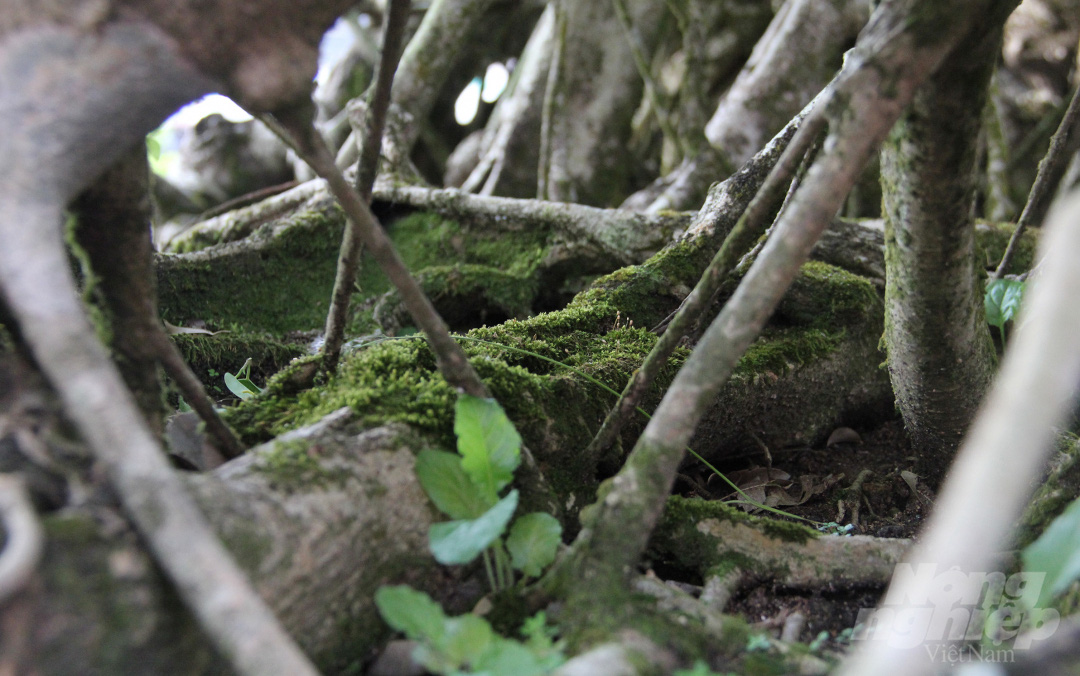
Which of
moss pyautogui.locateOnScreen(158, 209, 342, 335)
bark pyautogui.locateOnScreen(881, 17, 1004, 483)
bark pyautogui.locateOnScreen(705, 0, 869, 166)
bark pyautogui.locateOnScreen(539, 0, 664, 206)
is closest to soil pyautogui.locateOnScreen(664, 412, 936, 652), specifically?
bark pyautogui.locateOnScreen(881, 17, 1004, 483)

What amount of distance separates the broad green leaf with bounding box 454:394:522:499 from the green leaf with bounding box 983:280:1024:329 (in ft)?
7.78

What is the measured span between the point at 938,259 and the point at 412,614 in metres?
1.73

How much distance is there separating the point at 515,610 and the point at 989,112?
20.0 feet

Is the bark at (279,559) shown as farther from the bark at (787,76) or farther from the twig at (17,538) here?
the bark at (787,76)

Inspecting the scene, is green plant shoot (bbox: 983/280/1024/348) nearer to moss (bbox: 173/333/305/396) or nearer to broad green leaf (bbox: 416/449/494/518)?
broad green leaf (bbox: 416/449/494/518)

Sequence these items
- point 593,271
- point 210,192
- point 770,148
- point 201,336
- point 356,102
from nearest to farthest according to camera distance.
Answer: point 770,148 → point 201,336 → point 593,271 → point 356,102 → point 210,192

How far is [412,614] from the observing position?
1.33m

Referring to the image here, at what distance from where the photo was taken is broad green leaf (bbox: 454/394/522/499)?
164cm

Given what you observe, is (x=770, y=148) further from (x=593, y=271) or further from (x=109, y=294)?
(x=109, y=294)

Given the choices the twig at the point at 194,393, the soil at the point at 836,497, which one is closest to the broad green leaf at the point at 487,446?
the twig at the point at 194,393

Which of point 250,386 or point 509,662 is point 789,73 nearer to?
point 250,386

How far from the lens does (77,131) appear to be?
1.33 meters

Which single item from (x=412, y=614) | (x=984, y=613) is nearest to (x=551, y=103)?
(x=984, y=613)

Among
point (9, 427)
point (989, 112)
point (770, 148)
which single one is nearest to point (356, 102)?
point (770, 148)
